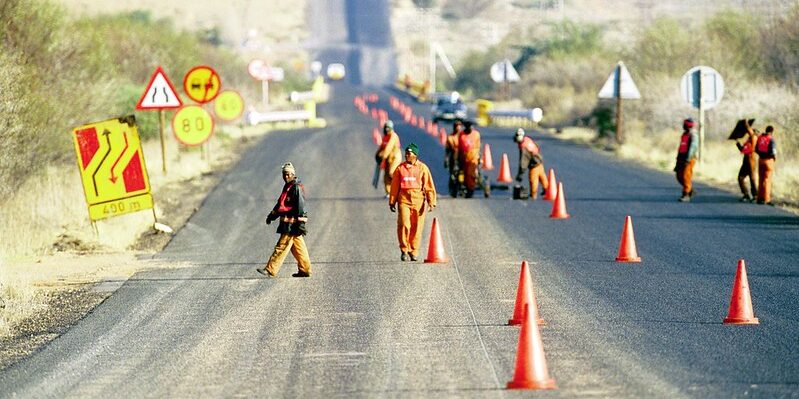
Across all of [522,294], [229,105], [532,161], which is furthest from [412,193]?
[229,105]

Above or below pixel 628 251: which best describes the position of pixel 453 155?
above

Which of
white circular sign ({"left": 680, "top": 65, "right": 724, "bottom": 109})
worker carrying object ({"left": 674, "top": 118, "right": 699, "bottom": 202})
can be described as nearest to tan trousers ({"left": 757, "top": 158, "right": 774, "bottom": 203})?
worker carrying object ({"left": 674, "top": 118, "right": 699, "bottom": 202})

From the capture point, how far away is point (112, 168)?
21.4m

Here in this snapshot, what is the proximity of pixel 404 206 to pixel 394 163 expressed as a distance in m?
6.65

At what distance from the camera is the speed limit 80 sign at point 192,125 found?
29.0m

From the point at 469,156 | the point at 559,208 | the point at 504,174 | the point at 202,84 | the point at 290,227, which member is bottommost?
the point at 504,174

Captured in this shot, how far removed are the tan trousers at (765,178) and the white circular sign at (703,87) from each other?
590 centimetres

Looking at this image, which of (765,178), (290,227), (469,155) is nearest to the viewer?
(290,227)

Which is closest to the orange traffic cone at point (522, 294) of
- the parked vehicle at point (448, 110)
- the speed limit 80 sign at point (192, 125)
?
the speed limit 80 sign at point (192, 125)

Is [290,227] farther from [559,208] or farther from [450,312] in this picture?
[559,208]

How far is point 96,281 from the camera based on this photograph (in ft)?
59.0

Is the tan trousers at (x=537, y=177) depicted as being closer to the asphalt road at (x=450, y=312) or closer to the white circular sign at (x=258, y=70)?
the asphalt road at (x=450, y=312)

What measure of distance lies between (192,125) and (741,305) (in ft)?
57.5

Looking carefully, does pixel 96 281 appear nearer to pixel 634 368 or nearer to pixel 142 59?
pixel 634 368
